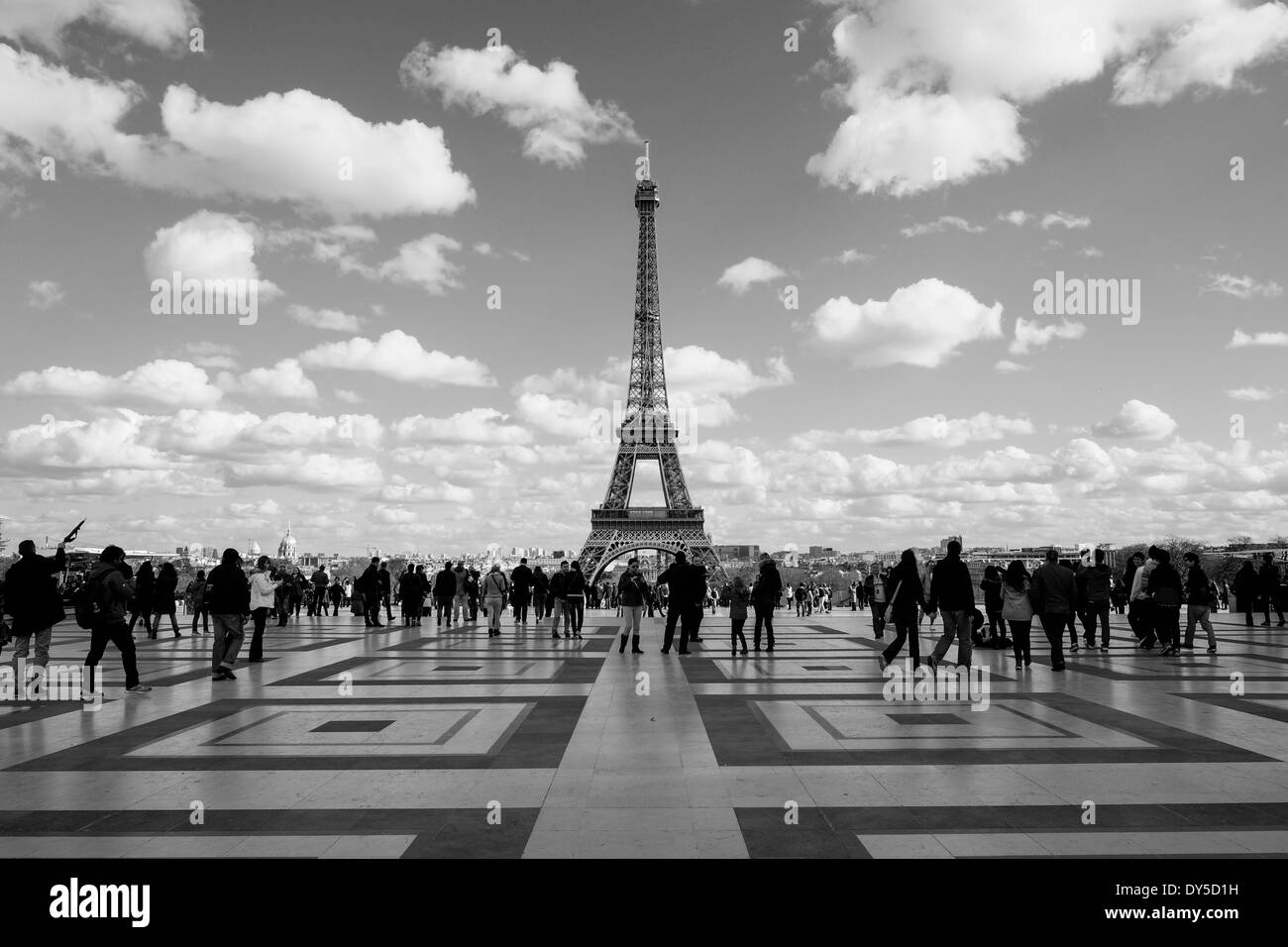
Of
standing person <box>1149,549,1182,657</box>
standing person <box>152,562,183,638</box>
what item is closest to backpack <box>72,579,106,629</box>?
standing person <box>152,562,183,638</box>

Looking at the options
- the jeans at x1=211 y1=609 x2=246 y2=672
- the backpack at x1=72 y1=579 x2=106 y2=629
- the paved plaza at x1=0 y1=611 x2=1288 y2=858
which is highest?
the backpack at x1=72 y1=579 x2=106 y2=629

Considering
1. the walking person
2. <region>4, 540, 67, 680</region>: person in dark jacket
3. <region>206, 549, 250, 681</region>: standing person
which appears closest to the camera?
<region>4, 540, 67, 680</region>: person in dark jacket

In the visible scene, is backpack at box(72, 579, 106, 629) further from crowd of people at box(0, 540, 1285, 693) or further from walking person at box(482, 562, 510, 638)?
walking person at box(482, 562, 510, 638)

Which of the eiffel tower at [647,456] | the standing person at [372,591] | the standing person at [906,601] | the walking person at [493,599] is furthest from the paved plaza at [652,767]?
the eiffel tower at [647,456]

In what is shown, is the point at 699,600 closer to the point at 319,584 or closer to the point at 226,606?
the point at 226,606

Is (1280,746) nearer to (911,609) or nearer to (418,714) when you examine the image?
(911,609)
